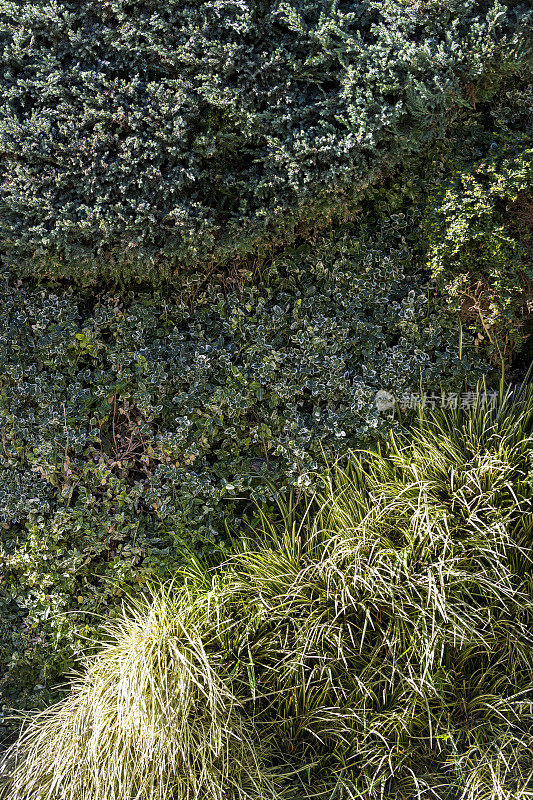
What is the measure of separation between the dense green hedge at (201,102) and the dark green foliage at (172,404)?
1.50 feet

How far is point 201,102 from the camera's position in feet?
10.5

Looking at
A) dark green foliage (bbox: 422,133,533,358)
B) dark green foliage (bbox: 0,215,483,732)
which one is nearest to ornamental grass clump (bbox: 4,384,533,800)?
dark green foliage (bbox: 0,215,483,732)

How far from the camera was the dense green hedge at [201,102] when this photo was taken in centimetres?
309

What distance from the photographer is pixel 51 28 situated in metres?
3.14

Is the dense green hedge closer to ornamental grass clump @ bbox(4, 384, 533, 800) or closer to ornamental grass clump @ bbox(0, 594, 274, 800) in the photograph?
ornamental grass clump @ bbox(4, 384, 533, 800)

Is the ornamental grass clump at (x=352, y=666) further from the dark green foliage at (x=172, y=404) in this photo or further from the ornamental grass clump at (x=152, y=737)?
the dark green foliage at (x=172, y=404)

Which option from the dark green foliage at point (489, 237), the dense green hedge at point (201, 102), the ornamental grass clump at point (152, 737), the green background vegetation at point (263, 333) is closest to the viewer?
the ornamental grass clump at point (152, 737)

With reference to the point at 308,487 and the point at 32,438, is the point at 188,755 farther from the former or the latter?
the point at 32,438

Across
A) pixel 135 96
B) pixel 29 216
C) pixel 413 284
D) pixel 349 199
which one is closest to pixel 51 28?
pixel 135 96

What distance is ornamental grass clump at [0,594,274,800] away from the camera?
2.61 meters

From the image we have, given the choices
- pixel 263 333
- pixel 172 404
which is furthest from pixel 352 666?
pixel 263 333

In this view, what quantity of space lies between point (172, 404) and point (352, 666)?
5.24 ft

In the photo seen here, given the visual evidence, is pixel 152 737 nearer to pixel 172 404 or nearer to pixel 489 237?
pixel 172 404

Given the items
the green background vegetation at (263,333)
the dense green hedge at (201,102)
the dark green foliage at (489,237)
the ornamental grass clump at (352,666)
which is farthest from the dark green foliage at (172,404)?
the dense green hedge at (201,102)
